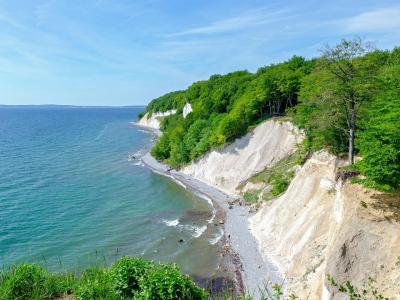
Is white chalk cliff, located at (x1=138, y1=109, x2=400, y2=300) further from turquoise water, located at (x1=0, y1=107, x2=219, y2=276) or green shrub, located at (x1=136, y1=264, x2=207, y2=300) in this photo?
turquoise water, located at (x1=0, y1=107, x2=219, y2=276)

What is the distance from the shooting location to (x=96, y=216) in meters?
50.0

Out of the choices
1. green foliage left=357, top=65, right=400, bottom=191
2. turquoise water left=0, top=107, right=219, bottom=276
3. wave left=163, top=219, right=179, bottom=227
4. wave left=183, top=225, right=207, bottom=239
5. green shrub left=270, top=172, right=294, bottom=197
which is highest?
green foliage left=357, top=65, right=400, bottom=191

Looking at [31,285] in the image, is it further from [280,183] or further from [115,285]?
[280,183]

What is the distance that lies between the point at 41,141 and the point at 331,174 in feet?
355

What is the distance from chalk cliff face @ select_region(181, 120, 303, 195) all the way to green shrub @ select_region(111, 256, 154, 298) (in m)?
42.8

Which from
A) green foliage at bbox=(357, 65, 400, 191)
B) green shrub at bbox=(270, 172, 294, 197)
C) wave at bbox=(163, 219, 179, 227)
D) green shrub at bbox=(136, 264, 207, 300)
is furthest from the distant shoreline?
green shrub at bbox=(136, 264, 207, 300)

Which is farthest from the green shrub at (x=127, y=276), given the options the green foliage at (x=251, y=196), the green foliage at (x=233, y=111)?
the green foliage at (x=233, y=111)

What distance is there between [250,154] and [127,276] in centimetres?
4661

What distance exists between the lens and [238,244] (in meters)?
39.3

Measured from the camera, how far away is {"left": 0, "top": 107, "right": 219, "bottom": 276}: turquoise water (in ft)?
127

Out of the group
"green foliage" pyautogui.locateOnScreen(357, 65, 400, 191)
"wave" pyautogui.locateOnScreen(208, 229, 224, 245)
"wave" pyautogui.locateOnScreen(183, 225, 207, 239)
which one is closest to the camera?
"green foliage" pyautogui.locateOnScreen(357, 65, 400, 191)

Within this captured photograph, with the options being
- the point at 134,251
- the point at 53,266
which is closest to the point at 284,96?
the point at 134,251

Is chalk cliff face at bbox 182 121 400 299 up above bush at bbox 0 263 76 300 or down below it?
below

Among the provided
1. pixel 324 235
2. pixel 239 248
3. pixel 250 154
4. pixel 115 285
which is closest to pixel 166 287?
pixel 115 285
